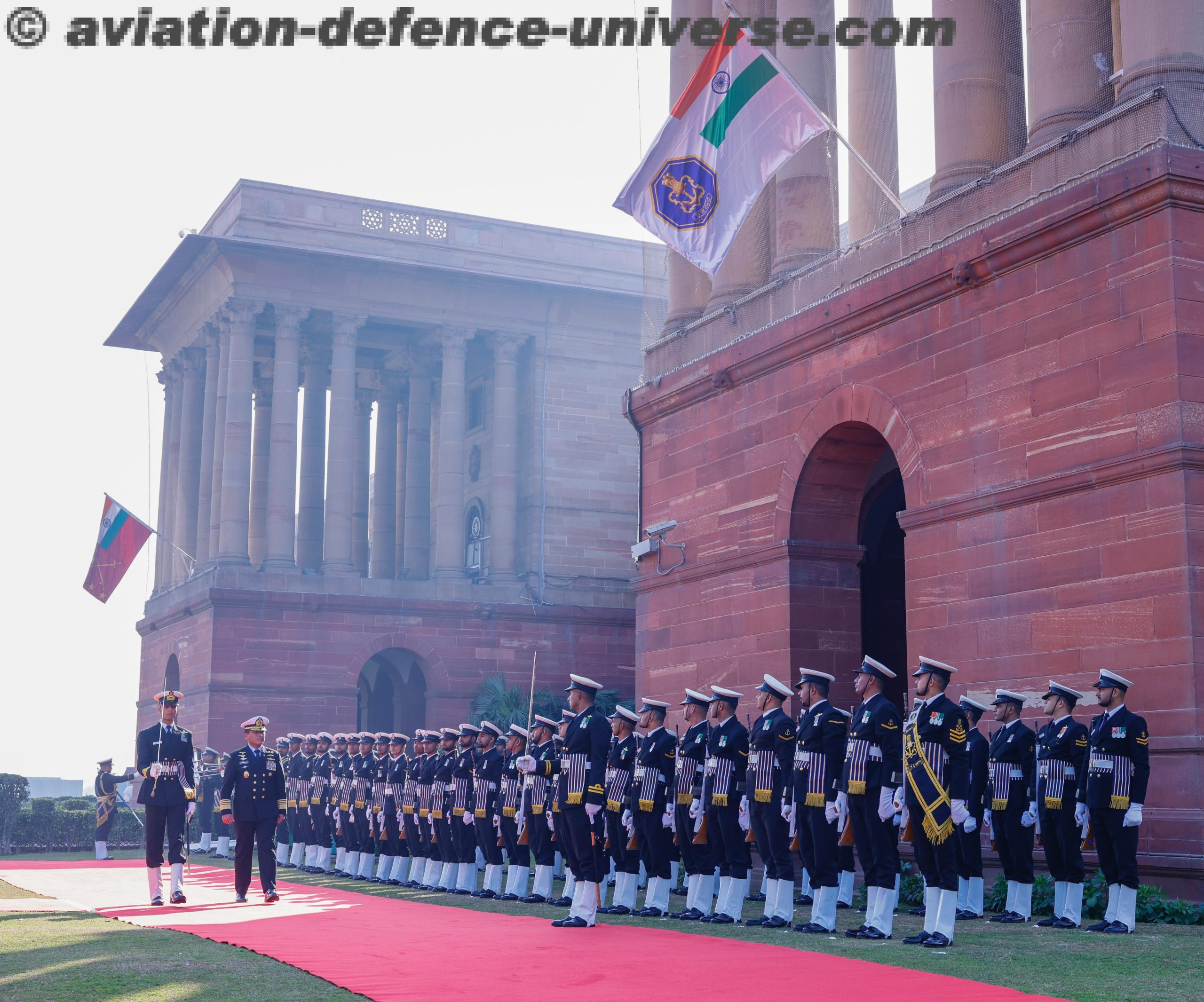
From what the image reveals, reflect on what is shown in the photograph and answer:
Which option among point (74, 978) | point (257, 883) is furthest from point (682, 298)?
point (74, 978)

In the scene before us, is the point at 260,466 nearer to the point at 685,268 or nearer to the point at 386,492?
the point at 386,492

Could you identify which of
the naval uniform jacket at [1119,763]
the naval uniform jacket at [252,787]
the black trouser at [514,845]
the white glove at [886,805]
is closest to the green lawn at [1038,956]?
the white glove at [886,805]

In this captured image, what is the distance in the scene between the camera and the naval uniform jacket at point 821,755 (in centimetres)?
1371

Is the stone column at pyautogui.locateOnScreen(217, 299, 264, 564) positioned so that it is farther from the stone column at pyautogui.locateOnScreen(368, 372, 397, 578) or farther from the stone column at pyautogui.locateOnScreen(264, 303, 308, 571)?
the stone column at pyautogui.locateOnScreen(368, 372, 397, 578)

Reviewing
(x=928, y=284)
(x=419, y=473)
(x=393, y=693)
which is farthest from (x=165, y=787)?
(x=419, y=473)

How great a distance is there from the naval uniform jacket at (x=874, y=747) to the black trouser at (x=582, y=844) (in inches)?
97.3

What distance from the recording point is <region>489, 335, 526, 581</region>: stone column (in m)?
43.4

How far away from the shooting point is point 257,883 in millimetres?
20859

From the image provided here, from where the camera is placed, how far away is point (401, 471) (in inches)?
1941

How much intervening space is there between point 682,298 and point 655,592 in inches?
186

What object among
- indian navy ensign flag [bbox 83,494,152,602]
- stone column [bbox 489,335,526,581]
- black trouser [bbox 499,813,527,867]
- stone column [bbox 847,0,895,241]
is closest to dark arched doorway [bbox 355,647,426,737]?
stone column [bbox 489,335,526,581]

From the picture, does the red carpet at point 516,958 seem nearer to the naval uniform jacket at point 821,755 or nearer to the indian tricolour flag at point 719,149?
the naval uniform jacket at point 821,755

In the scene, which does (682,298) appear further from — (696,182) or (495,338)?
(495,338)

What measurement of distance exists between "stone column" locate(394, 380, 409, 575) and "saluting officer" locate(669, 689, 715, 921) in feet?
110
